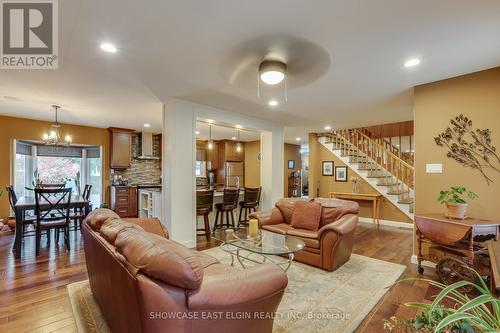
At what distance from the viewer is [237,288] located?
1.33 metres

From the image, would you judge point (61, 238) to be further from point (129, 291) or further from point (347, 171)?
point (347, 171)

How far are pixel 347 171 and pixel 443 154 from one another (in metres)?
3.70

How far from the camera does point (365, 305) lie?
2.36 metres

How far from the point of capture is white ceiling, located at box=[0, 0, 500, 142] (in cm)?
191

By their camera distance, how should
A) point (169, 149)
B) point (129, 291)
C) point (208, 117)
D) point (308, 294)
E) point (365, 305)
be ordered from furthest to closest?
point (208, 117), point (169, 149), point (308, 294), point (365, 305), point (129, 291)

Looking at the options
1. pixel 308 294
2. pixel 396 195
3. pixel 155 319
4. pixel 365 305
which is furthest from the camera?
pixel 396 195

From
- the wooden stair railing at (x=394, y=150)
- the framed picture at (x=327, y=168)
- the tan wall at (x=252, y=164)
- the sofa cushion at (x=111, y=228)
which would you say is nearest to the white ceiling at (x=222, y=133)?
the tan wall at (x=252, y=164)

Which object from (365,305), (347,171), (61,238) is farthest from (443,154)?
(61,238)

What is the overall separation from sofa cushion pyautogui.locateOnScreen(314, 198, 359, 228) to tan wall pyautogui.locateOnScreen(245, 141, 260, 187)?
5.46 metres

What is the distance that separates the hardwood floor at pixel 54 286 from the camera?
2131 mm

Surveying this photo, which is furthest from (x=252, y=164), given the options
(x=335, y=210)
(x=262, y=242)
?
(x=262, y=242)

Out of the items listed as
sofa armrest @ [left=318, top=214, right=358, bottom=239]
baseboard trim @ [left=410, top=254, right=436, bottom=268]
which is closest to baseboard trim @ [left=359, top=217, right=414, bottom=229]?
baseboard trim @ [left=410, top=254, right=436, bottom=268]

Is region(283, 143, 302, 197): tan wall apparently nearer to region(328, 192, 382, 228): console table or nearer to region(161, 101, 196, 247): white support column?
region(328, 192, 382, 228): console table

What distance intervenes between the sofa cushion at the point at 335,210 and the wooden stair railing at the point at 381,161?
9.84ft
